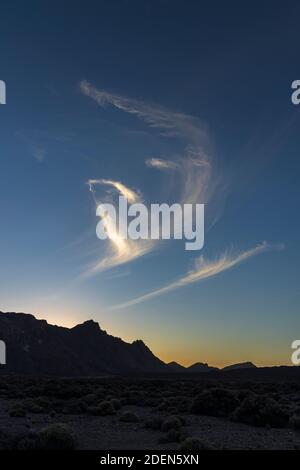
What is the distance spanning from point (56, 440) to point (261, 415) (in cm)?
1158

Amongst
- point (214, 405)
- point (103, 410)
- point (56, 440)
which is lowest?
point (103, 410)

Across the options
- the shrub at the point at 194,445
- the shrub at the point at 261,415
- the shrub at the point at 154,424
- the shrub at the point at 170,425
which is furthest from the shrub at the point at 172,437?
the shrub at the point at 261,415

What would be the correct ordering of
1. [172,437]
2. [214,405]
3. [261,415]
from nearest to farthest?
[172,437], [261,415], [214,405]

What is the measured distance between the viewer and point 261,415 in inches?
976

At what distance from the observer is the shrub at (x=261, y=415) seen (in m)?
24.1

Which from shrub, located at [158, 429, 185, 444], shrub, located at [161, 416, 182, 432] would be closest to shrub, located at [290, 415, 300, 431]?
shrub, located at [161, 416, 182, 432]

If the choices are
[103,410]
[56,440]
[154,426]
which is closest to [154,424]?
[154,426]

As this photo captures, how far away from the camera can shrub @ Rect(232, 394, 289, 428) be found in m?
24.1

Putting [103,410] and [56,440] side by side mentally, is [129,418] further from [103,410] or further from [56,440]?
[56,440]

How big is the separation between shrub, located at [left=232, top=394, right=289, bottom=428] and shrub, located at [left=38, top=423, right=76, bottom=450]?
10.3 metres

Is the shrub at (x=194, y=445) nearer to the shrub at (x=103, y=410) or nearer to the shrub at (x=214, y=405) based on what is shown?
the shrub at (x=214, y=405)

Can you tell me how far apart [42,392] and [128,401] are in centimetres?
1035
